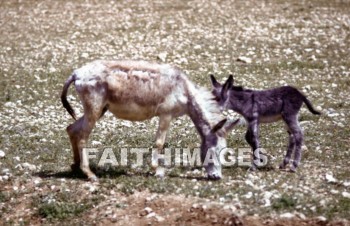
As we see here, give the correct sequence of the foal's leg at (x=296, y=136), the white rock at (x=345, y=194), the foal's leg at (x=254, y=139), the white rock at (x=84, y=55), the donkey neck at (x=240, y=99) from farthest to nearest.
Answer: the white rock at (x=84, y=55) < the donkey neck at (x=240, y=99) < the foal's leg at (x=254, y=139) < the foal's leg at (x=296, y=136) < the white rock at (x=345, y=194)

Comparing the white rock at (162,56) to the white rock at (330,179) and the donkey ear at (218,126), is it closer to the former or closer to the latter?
the donkey ear at (218,126)

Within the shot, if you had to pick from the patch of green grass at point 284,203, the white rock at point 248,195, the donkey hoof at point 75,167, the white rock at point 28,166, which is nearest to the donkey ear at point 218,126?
the white rock at point 248,195

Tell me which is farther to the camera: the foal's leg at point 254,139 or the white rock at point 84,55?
the white rock at point 84,55

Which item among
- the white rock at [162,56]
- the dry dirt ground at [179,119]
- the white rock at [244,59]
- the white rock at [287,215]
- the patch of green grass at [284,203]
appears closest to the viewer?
the white rock at [287,215]

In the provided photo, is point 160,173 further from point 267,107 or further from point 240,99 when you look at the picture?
point 267,107

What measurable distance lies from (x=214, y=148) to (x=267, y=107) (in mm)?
1537

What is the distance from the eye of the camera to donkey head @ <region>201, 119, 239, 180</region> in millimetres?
11930

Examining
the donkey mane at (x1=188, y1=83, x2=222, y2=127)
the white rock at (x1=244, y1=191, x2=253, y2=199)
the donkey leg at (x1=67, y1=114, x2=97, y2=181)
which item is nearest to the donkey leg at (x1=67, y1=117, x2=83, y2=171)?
the donkey leg at (x1=67, y1=114, x2=97, y2=181)

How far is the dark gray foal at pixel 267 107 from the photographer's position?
12492mm

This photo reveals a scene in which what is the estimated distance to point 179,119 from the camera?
1706 centimetres

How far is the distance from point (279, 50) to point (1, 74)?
34.4ft

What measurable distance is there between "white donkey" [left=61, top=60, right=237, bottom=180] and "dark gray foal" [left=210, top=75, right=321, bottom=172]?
0.63 metres

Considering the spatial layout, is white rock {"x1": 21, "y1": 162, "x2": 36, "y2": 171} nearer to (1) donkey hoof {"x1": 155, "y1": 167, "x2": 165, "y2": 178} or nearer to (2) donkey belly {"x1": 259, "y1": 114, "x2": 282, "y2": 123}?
(1) donkey hoof {"x1": 155, "y1": 167, "x2": 165, "y2": 178}

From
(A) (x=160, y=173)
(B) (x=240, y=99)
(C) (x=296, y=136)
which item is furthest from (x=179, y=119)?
(C) (x=296, y=136)
